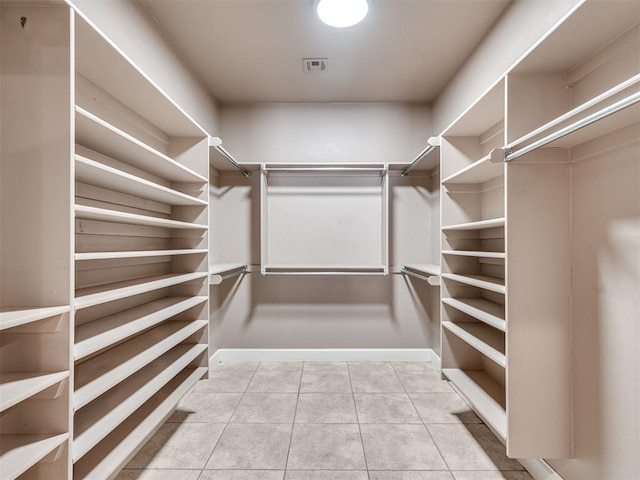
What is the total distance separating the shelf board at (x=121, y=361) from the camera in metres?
1.12

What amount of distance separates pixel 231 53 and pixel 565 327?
8.81 ft

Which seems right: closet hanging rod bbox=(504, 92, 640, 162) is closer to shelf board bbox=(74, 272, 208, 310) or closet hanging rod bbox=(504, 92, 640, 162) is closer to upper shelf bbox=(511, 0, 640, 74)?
upper shelf bbox=(511, 0, 640, 74)

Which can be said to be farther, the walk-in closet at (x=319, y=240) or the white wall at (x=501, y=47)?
the white wall at (x=501, y=47)

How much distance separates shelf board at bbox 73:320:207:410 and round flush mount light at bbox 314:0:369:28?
215cm

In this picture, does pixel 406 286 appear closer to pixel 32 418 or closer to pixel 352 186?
pixel 352 186

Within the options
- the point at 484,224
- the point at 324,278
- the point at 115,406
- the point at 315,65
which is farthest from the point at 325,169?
the point at 115,406

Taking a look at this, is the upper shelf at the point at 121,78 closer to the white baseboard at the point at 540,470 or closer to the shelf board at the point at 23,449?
the shelf board at the point at 23,449

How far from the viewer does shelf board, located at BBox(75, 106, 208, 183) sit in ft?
3.66

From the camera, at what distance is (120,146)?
1379mm

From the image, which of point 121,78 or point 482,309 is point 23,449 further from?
point 482,309

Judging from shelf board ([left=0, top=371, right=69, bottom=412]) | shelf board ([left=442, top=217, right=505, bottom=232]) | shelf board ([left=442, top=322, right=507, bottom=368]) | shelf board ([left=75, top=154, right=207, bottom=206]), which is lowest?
shelf board ([left=442, top=322, right=507, bottom=368])

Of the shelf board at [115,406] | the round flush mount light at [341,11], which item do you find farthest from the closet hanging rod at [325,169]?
the shelf board at [115,406]

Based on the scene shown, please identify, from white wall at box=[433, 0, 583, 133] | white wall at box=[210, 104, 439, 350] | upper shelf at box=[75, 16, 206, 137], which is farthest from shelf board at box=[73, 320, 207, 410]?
white wall at box=[433, 0, 583, 133]

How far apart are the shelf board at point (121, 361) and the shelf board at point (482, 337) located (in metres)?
1.70
